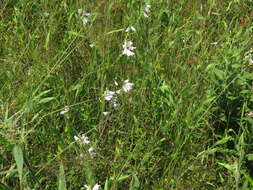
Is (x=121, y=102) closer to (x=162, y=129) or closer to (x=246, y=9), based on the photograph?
(x=162, y=129)

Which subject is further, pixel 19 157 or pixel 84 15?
pixel 84 15

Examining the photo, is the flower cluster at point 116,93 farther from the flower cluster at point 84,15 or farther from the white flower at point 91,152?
the flower cluster at point 84,15

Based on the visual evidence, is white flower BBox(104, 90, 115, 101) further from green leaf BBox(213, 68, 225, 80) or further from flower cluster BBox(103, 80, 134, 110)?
green leaf BBox(213, 68, 225, 80)

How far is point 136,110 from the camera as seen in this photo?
2141 millimetres

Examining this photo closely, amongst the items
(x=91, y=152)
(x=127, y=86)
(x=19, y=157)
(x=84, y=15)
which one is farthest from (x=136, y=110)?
(x=19, y=157)

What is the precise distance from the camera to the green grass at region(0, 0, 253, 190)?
72.9 inches

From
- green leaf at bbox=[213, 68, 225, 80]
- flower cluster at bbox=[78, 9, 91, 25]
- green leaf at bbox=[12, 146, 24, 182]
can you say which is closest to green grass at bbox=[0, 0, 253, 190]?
green leaf at bbox=[213, 68, 225, 80]

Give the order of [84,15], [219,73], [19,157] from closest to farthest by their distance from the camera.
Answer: [19,157] < [219,73] < [84,15]

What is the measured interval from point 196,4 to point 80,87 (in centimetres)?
137

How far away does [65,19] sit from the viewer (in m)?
2.91

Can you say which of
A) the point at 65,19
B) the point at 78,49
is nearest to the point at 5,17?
the point at 65,19

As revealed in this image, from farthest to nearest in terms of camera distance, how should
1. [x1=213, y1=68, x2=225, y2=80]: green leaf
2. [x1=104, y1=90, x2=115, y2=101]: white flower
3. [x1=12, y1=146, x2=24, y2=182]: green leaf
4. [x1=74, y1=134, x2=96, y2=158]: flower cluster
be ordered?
[x1=213, y1=68, x2=225, y2=80]: green leaf, [x1=104, y1=90, x2=115, y2=101]: white flower, [x1=74, y1=134, x2=96, y2=158]: flower cluster, [x1=12, y1=146, x2=24, y2=182]: green leaf

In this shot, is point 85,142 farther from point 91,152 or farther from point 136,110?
point 136,110

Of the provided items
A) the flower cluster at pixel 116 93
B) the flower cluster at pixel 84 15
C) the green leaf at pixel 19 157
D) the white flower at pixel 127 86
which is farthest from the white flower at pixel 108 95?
the green leaf at pixel 19 157
